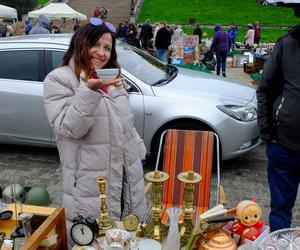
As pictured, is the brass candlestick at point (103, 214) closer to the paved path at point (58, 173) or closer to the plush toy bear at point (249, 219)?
the plush toy bear at point (249, 219)

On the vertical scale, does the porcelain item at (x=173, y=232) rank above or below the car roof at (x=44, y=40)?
below

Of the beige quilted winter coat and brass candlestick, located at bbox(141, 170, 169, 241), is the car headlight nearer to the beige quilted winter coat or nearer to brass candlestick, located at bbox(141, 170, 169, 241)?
the beige quilted winter coat

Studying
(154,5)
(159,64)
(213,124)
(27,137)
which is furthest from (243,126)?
(154,5)

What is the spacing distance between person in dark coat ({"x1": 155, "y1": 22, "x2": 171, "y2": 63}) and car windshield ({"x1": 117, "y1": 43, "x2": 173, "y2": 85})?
7.36 meters

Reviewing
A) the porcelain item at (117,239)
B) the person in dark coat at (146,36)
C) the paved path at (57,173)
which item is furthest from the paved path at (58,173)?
the person in dark coat at (146,36)

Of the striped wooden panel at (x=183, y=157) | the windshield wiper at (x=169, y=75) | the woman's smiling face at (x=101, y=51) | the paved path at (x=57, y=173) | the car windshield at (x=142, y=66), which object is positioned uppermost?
the woman's smiling face at (x=101, y=51)

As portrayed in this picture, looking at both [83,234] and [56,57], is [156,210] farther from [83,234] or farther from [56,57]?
[56,57]

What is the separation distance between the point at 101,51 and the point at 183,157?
68.5 inches

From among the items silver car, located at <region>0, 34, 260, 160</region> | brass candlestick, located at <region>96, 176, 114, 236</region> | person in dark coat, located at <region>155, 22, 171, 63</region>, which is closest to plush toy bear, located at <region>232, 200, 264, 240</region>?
brass candlestick, located at <region>96, 176, 114, 236</region>

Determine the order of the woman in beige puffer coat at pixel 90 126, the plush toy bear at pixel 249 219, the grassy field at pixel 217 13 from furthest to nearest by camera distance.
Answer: the grassy field at pixel 217 13
the woman in beige puffer coat at pixel 90 126
the plush toy bear at pixel 249 219

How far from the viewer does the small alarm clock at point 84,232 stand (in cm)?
227

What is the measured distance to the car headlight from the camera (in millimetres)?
4887

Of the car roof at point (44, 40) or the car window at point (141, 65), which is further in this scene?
the car roof at point (44, 40)

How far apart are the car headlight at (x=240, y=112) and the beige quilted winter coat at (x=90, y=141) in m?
2.47
